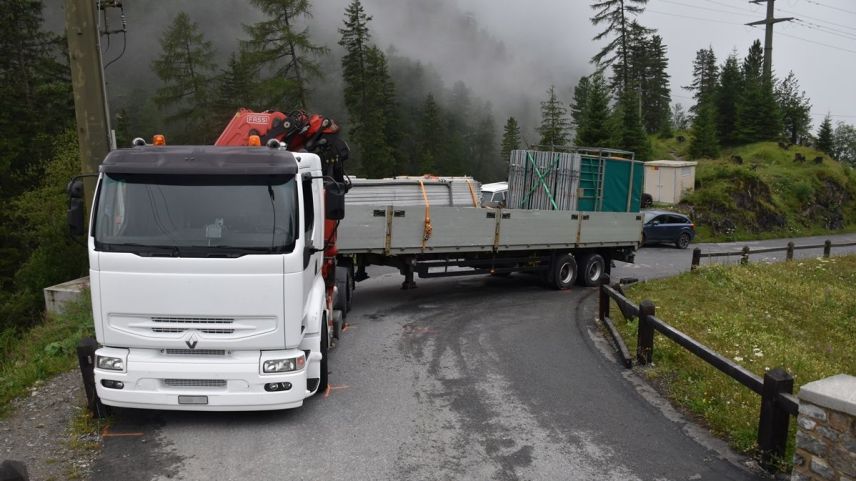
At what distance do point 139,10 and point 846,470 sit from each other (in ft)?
380

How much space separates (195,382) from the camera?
5.88 meters

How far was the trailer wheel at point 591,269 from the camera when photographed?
15.9 m

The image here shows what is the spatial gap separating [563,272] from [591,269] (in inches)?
45.6

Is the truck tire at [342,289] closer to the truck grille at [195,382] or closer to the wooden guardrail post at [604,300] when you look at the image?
the truck grille at [195,382]

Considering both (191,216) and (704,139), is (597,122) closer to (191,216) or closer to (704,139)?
(704,139)

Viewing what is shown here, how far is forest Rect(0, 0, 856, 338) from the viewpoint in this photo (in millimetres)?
25859

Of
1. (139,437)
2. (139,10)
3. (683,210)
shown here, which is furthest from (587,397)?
(139,10)

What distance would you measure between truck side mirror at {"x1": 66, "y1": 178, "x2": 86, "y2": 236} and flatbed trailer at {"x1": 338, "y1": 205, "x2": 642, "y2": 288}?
16.6ft

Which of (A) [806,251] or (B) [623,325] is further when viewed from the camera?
(A) [806,251]

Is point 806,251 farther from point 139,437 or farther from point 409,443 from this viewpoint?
point 139,437

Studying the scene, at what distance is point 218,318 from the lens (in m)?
5.79

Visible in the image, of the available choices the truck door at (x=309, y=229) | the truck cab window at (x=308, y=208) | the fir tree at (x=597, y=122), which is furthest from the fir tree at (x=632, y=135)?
the truck cab window at (x=308, y=208)

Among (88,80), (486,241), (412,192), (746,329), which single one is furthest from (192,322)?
(746,329)

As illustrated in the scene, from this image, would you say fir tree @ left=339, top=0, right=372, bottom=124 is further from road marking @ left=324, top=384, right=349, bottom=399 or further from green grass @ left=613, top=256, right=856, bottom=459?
road marking @ left=324, top=384, right=349, bottom=399
